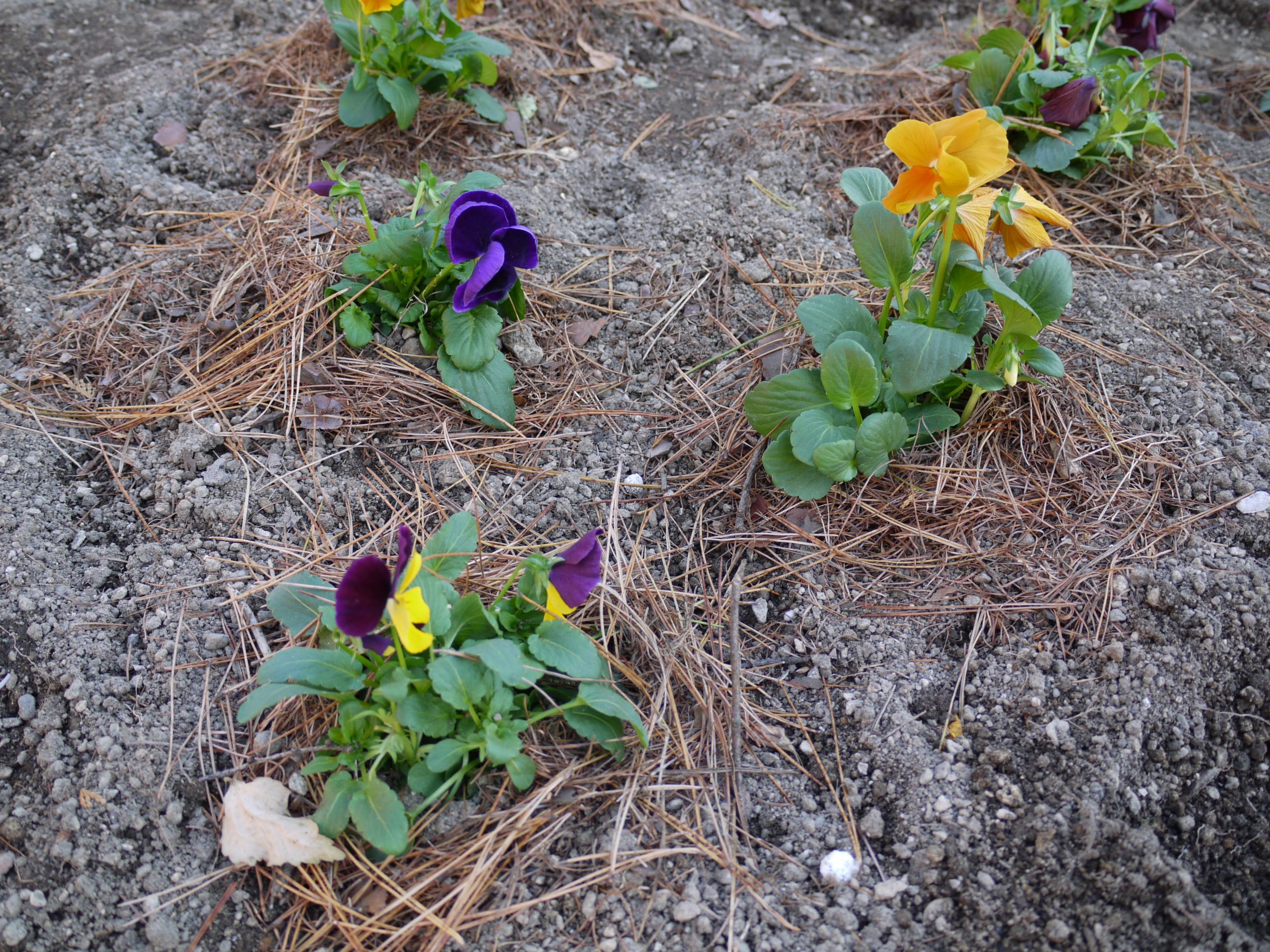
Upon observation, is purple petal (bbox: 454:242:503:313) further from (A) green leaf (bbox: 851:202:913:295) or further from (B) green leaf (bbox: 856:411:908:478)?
(B) green leaf (bbox: 856:411:908:478)

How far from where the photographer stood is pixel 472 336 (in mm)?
2162

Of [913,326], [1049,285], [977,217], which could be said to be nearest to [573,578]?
[913,326]

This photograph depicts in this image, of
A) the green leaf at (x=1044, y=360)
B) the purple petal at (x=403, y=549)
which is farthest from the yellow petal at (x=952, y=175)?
the purple petal at (x=403, y=549)

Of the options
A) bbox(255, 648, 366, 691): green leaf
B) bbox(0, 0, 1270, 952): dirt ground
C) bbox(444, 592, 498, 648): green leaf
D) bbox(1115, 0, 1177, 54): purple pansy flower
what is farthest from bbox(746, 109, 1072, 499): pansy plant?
bbox(1115, 0, 1177, 54): purple pansy flower

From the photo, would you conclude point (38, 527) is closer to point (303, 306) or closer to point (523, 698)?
point (303, 306)

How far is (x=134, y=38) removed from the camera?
3.12 meters

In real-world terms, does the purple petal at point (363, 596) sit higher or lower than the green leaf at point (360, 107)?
lower

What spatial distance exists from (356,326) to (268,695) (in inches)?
41.7

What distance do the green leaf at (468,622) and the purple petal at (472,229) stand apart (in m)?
0.91

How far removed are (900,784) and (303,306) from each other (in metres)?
1.87

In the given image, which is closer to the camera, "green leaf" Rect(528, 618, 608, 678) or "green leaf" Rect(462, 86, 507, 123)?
"green leaf" Rect(528, 618, 608, 678)

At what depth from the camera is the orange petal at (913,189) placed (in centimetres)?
166

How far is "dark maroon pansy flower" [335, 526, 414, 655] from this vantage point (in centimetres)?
134

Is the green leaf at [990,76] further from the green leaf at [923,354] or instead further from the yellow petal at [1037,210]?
the green leaf at [923,354]
